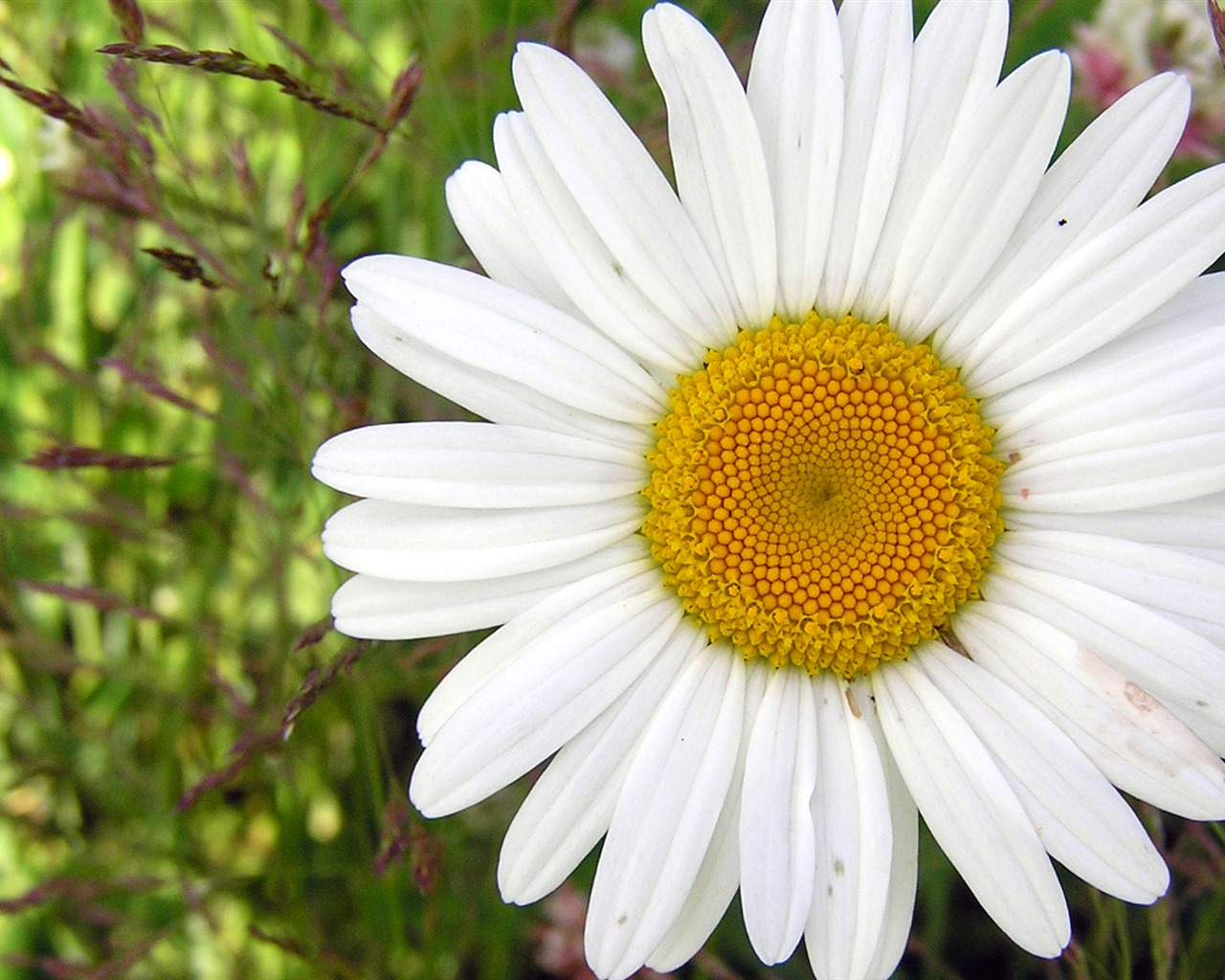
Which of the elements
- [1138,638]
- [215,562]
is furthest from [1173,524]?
[215,562]

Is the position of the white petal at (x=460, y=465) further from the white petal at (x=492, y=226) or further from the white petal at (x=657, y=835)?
the white petal at (x=657, y=835)

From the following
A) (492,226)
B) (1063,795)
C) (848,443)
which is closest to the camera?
(1063,795)

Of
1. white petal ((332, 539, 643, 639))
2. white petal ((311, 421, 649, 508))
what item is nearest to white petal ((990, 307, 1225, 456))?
white petal ((311, 421, 649, 508))

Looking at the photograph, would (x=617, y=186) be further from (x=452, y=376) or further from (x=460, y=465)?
(x=460, y=465)

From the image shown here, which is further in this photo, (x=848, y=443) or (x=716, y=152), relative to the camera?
(x=848, y=443)

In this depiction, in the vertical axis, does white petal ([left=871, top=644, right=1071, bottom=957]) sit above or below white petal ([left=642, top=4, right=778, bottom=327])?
below

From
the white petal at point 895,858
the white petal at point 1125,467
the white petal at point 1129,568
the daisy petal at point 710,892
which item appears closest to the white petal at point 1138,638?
the white petal at point 1129,568

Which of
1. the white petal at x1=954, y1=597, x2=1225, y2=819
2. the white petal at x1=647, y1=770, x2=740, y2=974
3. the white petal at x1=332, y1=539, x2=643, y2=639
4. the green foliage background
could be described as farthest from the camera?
the green foliage background

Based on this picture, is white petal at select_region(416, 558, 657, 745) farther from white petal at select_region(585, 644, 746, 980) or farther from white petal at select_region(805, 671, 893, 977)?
white petal at select_region(805, 671, 893, 977)
